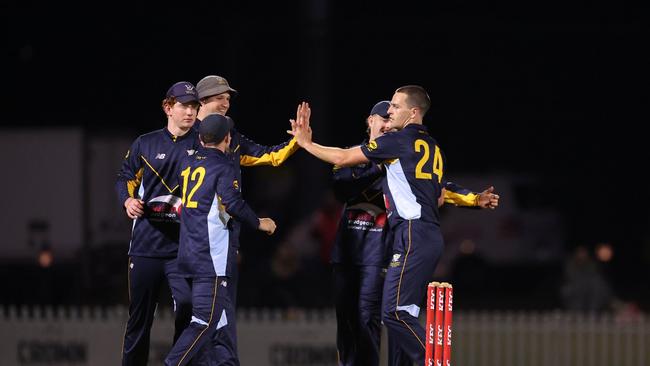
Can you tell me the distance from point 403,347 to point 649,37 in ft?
43.1

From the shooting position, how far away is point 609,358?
16.3m

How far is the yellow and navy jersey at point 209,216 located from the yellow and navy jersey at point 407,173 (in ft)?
3.19

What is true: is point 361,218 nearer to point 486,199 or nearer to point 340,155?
point 340,155

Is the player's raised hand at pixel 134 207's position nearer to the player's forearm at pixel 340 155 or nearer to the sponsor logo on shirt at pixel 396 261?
the player's forearm at pixel 340 155

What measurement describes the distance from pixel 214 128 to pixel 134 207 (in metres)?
0.88

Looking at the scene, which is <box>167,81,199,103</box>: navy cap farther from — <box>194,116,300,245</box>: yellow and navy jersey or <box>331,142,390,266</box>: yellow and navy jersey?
<box>331,142,390,266</box>: yellow and navy jersey

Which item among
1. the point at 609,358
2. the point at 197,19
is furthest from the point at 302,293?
the point at 197,19

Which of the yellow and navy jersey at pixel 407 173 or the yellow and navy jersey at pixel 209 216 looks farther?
the yellow and navy jersey at pixel 407 173

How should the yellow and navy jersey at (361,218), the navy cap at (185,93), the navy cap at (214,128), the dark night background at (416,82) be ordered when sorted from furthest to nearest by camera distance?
1. the dark night background at (416,82)
2. the yellow and navy jersey at (361,218)
3. the navy cap at (185,93)
4. the navy cap at (214,128)

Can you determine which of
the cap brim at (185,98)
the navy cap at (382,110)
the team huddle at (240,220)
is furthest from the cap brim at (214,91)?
the navy cap at (382,110)

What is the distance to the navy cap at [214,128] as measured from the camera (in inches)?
381

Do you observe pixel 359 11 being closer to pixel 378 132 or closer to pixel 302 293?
pixel 302 293

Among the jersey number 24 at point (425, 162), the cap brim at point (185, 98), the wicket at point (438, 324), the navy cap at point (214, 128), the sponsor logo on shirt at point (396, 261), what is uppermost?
the cap brim at point (185, 98)

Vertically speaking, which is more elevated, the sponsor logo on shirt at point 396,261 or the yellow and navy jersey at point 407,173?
the yellow and navy jersey at point 407,173
